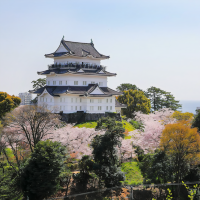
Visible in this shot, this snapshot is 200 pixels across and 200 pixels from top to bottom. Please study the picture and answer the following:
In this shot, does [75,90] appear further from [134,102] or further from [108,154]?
[108,154]

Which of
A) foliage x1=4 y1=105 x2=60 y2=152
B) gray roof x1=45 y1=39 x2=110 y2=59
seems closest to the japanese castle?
gray roof x1=45 y1=39 x2=110 y2=59

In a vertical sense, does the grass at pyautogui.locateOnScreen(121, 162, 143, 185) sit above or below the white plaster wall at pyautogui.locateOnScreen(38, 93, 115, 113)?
below

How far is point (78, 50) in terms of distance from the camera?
49188mm

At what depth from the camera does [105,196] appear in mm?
26547

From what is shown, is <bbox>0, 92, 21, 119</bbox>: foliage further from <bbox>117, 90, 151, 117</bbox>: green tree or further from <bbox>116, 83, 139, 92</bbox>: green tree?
<bbox>116, 83, 139, 92</bbox>: green tree

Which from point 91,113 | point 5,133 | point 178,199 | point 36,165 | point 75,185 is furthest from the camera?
point 91,113

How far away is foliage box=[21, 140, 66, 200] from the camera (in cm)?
2355

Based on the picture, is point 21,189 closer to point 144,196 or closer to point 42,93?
point 144,196

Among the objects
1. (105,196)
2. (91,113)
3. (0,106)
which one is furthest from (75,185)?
(0,106)

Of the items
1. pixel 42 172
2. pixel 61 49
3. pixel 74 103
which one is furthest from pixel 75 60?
pixel 42 172

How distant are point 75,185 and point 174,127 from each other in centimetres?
1159

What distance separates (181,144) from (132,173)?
8219 millimetres

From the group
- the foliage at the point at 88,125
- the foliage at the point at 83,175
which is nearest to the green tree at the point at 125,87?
the foliage at the point at 88,125

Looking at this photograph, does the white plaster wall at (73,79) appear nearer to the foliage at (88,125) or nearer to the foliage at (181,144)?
the foliage at (88,125)
